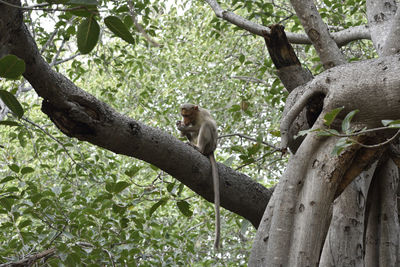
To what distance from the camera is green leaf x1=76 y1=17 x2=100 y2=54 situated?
1458mm

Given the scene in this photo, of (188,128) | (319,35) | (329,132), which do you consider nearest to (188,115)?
(188,128)

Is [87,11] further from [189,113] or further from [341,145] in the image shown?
[189,113]

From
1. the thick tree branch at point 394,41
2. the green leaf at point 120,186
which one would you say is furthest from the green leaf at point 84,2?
the thick tree branch at point 394,41

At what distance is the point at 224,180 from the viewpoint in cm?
295

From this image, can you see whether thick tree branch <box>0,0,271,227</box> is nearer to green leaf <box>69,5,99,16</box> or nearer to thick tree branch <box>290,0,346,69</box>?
green leaf <box>69,5,99,16</box>

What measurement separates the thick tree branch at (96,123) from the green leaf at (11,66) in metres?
0.29

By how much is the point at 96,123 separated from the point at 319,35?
206 centimetres

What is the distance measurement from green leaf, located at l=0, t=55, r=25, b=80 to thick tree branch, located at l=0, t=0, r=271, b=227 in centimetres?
29

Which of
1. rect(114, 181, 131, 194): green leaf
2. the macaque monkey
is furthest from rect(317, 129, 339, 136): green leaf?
the macaque monkey

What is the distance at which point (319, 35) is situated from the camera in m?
3.59

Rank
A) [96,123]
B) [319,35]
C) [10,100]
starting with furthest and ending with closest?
1. [319,35]
2. [96,123]
3. [10,100]

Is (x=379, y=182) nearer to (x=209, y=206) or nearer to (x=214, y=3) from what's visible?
(x=214, y=3)

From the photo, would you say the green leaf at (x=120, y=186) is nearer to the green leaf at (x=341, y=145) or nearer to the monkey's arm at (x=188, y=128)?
the green leaf at (x=341, y=145)

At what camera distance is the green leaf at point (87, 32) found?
1.46m
